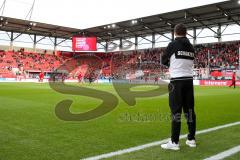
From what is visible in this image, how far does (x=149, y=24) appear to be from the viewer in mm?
51594

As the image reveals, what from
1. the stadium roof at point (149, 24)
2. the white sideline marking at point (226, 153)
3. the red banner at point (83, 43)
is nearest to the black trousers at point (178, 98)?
the white sideline marking at point (226, 153)

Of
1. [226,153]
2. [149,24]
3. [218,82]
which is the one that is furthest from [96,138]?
[149,24]

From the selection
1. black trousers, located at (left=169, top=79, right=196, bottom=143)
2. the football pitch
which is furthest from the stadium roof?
black trousers, located at (left=169, top=79, right=196, bottom=143)

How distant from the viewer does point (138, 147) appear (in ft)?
16.2

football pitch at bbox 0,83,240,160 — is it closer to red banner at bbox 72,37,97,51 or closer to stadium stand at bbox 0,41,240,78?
stadium stand at bbox 0,41,240,78

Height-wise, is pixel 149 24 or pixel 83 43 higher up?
pixel 149 24

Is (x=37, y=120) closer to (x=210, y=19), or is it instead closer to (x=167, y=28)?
(x=210, y=19)

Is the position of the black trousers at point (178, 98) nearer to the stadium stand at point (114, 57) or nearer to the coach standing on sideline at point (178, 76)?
the coach standing on sideline at point (178, 76)

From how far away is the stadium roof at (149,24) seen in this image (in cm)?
4131

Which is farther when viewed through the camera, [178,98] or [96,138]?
[96,138]

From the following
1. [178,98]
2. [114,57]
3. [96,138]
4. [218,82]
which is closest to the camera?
[178,98]

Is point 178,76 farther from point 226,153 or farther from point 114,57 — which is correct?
point 114,57

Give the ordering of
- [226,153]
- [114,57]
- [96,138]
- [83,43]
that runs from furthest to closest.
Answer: [83,43], [114,57], [96,138], [226,153]

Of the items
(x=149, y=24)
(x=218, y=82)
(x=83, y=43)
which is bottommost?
(x=218, y=82)
